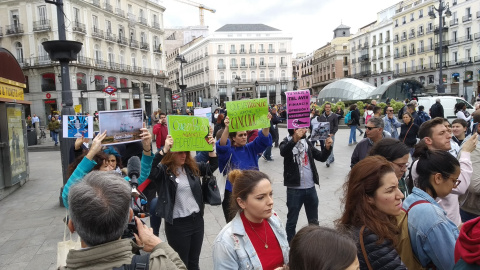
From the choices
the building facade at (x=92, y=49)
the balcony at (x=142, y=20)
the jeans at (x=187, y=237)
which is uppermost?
the balcony at (x=142, y=20)

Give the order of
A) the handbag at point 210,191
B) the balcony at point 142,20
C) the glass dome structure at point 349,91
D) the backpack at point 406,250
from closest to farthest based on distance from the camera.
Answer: the backpack at point 406,250 → the handbag at point 210,191 → the glass dome structure at point 349,91 → the balcony at point 142,20

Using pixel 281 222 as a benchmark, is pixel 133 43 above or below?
above

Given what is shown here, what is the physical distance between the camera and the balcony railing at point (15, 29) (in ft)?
120

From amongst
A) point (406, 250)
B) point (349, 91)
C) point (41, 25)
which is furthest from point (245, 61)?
point (406, 250)

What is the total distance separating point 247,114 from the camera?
4320mm

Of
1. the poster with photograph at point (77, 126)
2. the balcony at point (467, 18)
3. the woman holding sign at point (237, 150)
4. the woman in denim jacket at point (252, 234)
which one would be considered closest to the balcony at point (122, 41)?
the poster with photograph at point (77, 126)

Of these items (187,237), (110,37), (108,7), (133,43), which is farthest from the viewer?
(133,43)

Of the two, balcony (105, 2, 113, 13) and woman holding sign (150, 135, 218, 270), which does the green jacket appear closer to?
woman holding sign (150, 135, 218, 270)

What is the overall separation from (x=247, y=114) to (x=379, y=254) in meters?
2.74

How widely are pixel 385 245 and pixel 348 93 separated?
4048 centimetres

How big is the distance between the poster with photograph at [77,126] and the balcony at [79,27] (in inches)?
1491

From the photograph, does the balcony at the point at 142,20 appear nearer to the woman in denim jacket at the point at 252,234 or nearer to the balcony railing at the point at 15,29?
the balcony railing at the point at 15,29

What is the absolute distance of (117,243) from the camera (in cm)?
157

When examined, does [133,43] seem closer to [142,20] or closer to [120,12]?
[120,12]
